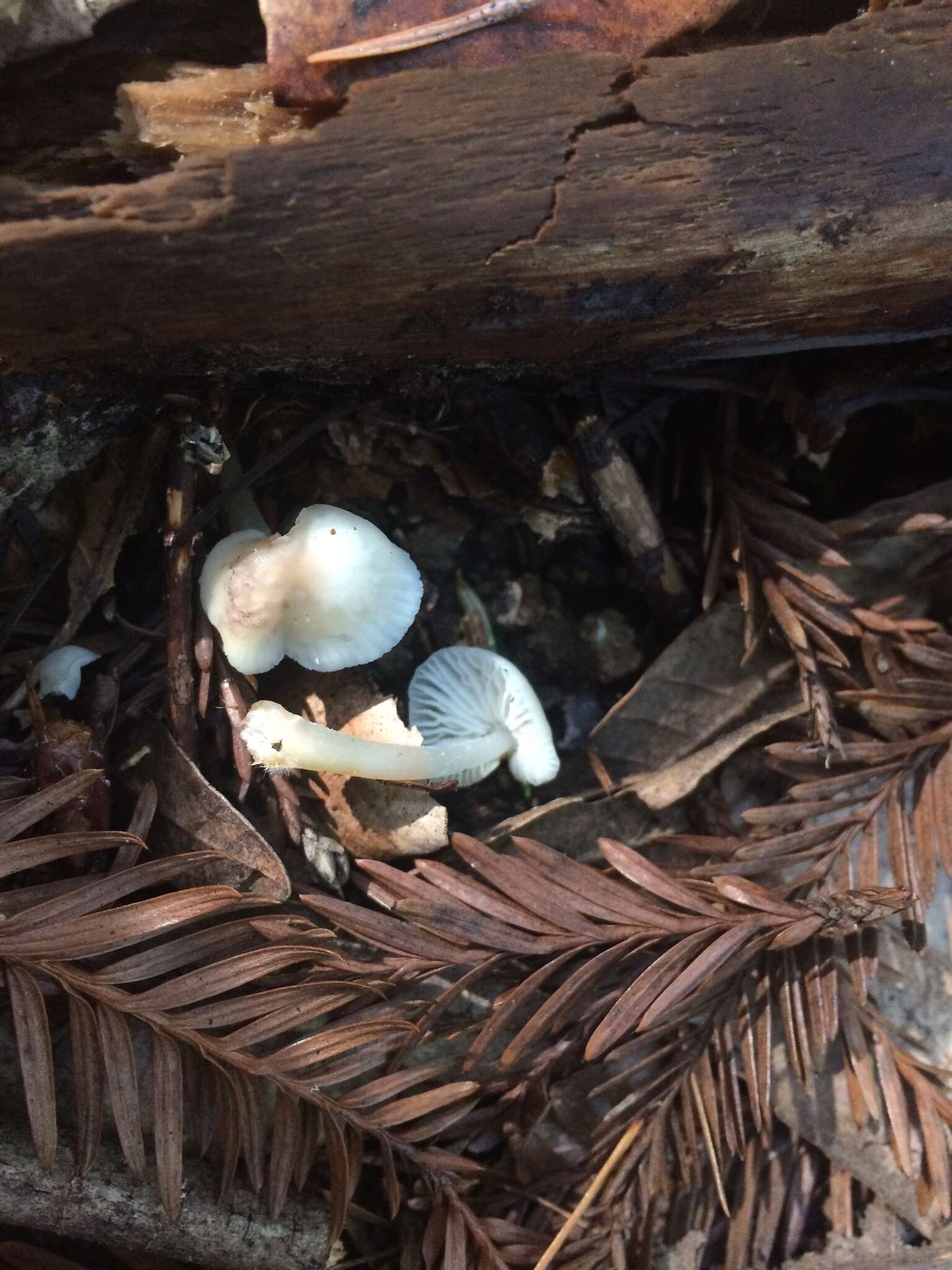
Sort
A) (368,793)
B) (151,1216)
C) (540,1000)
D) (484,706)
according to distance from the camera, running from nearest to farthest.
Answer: (151,1216) < (540,1000) < (368,793) < (484,706)

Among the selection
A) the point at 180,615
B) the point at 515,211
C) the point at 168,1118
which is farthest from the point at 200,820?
the point at 515,211

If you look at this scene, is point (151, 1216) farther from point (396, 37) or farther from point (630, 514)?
point (396, 37)

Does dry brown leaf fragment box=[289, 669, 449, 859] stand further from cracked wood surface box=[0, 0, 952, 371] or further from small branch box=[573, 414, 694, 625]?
cracked wood surface box=[0, 0, 952, 371]

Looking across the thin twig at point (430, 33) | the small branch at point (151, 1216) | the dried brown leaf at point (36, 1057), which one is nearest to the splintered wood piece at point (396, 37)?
the thin twig at point (430, 33)

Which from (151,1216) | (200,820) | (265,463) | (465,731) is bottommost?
(151,1216)

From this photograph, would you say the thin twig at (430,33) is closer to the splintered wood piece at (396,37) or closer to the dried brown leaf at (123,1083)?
the splintered wood piece at (396,37)

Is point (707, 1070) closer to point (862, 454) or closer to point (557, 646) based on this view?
point (557, 646)

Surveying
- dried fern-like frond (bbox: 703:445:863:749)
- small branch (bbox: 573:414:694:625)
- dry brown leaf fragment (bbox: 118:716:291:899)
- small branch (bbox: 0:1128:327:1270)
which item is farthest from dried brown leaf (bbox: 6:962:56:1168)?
dried fern-like frond (bbox: 703:445:863:749)

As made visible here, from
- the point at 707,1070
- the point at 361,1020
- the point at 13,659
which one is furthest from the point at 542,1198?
the point at 13,659
